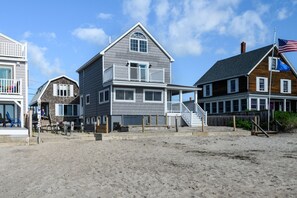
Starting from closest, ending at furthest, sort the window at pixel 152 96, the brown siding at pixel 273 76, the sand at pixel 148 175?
1. the sand at pixel 148 175
2. the window at pixel 152 96
3. the brown siding at pixel 273 76

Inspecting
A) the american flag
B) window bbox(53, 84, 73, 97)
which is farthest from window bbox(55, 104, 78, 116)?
the american flag

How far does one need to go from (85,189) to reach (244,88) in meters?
35.0

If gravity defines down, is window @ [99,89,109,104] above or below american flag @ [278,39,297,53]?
below

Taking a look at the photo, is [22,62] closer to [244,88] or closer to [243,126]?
[243,126]

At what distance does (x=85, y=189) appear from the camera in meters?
9.22

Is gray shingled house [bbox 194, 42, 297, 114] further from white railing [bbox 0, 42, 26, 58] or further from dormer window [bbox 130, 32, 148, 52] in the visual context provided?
white railing [bbox 0, 42, 26, 58]

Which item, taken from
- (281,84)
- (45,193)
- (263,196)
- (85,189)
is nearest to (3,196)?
(45,193)

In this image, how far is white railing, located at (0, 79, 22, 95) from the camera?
25.8 metres

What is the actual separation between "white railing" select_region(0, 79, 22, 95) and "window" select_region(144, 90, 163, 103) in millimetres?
11838

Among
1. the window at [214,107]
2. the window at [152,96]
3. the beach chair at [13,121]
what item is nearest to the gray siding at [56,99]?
the window at [214,107]

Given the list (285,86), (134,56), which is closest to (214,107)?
(285,86)

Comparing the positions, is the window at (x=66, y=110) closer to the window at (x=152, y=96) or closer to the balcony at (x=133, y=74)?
the balcony at (x=133, y=74)

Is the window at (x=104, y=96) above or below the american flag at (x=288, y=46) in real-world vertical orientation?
below

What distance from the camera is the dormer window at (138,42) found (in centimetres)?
3503
